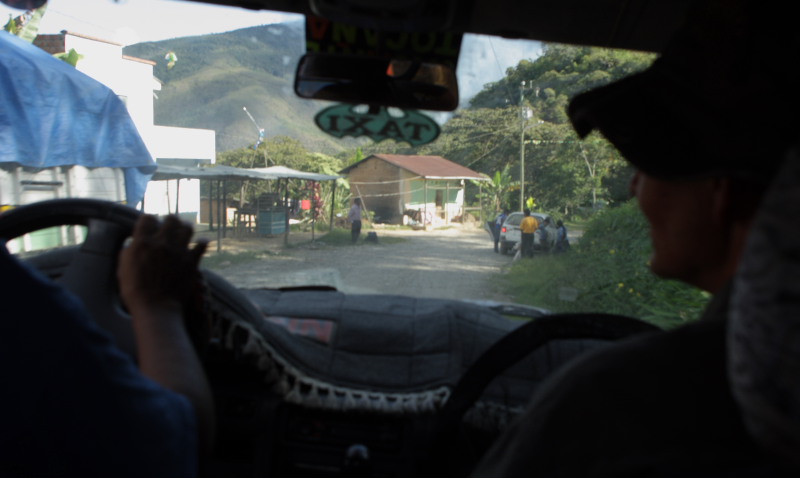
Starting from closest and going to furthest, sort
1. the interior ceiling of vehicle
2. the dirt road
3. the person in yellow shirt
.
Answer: the interior ceiling of vehicle → the dirt road → the person in yellow shirt

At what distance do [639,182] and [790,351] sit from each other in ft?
1.53

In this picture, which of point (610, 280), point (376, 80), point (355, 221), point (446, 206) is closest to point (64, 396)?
point (376, 80)

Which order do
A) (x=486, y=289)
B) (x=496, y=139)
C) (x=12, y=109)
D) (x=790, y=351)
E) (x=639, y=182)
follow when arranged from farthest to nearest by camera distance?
(x=486, y=289) → (x=12, y=109) → (x=496, y=139) → (x=639, y=182) → (x=790, y=351)

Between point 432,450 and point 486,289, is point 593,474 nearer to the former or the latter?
point 432,450

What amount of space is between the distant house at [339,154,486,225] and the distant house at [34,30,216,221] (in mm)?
7392

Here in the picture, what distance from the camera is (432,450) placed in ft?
5.56

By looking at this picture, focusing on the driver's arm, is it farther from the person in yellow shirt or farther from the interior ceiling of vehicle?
the person in yellow shirt

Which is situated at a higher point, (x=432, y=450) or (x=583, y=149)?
(x=583, y=149)

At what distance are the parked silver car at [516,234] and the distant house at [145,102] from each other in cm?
683

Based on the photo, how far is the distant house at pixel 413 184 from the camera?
4.58 m

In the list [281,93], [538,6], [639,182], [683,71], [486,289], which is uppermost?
[538,6]

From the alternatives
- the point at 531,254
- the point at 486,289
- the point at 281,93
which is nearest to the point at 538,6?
the point at 281,93

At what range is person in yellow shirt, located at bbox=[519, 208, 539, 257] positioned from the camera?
13.3 metres

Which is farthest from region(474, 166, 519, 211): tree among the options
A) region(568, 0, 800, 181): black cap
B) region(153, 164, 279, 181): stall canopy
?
region(153, 164, 279, 181): stall canopy
